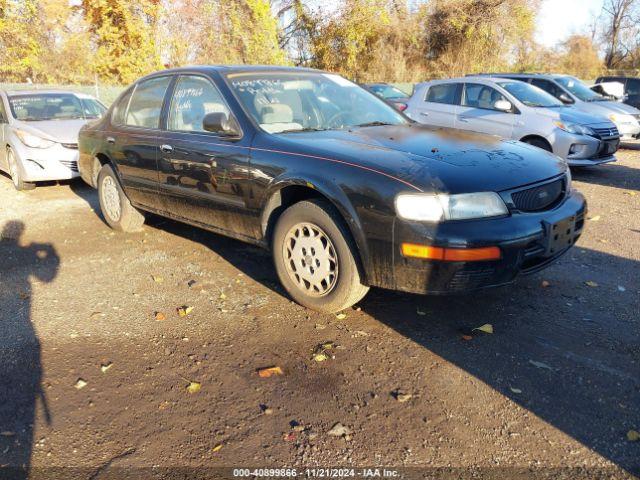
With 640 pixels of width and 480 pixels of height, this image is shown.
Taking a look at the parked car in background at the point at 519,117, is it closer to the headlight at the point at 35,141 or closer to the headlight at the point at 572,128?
the headlight at the point at 572,128

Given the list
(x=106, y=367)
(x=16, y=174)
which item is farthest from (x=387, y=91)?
(x=106, y=367)

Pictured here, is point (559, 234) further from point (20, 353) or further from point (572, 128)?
point (572, 128)

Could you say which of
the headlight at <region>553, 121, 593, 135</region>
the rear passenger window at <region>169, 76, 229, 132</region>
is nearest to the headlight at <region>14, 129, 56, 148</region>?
the rear passenger window at <region>169, 76, 229, 132</region>

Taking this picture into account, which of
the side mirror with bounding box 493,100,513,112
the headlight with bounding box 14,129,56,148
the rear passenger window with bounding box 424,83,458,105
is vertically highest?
the rear passenger window with bounding box 424,83,458,105

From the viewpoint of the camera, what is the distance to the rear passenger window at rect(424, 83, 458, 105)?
961 cm

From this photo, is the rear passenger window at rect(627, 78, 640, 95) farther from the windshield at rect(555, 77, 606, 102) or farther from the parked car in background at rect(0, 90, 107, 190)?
the parked car in background at rect(0, 90, 107, 190)

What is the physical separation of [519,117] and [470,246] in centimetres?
660

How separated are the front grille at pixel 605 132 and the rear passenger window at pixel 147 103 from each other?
6910 mm

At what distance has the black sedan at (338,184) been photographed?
3.06 metres

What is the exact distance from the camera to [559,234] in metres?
3.36

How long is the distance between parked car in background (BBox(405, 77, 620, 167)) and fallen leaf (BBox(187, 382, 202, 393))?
24.3 ft

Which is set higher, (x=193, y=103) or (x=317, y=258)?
(x=193, y=103)

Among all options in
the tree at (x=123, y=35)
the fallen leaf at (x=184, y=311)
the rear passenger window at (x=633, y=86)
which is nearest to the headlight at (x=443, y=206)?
the fallen leaf at (x=184, y=311)

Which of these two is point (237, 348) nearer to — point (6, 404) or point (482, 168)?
point (6, 404)
